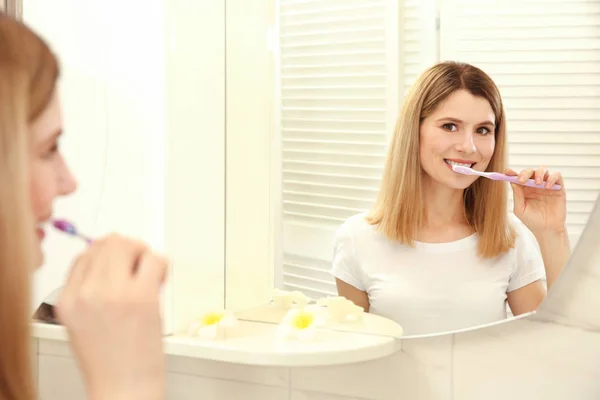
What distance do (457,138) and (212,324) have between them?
0.40m

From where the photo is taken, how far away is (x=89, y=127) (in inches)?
49.8

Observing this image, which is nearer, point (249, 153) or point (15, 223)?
point (15, 223)

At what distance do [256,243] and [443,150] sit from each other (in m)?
0.30

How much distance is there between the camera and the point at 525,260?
3.44 feet

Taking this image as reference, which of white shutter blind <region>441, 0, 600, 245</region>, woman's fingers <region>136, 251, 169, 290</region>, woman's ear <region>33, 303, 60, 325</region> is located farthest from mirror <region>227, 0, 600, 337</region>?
woman's fingers <region>136, 251, 169, 290</region>

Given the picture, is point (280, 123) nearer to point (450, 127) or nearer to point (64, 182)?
point (450, 127)

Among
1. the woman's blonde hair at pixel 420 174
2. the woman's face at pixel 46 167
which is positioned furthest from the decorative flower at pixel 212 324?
the woman's face at pixel 46 167

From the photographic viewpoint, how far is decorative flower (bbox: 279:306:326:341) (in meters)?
1.10

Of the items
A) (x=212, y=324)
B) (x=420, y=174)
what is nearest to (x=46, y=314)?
(x=212, y=324)

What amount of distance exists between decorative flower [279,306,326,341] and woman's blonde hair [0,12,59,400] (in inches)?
18.2

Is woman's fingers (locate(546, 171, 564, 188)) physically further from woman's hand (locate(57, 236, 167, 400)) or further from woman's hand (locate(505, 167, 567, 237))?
woman's hand (locate(57, 236, 167, 400))

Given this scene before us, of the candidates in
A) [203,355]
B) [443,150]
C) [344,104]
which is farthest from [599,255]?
[203,355]

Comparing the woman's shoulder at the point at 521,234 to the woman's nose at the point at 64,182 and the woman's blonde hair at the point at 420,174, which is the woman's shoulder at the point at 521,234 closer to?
the woman's blonde hair at the point at 420,174

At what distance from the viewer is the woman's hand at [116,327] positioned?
69 centimetres
